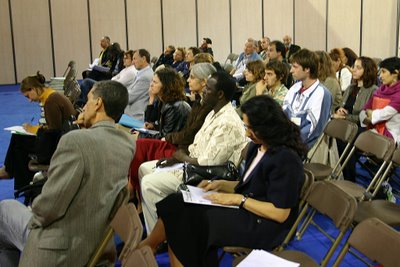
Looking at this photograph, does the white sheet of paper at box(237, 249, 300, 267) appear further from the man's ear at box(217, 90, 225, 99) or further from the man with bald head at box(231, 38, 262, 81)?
the man with bald head at box(231, 38, 262, 81)

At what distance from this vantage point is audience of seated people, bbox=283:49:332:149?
4.30 meters

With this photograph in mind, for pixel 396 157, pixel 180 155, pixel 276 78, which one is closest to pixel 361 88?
pixel 276 78

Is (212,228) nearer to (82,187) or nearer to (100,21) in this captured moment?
(82,187)

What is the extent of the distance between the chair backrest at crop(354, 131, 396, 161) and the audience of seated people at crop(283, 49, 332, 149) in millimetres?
467

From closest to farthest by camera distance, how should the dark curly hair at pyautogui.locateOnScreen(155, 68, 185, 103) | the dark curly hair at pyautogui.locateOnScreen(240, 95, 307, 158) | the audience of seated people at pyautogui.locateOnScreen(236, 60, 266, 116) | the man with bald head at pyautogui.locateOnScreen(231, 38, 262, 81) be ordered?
the dark curly hair at pyautogui.locateOnScreen(240, 95, 307, 158) < the dark curly hair at pyautogui.locateOnScreen(155, 68, 185, 103) < the audience of seated people at pyautogui.locateOnScreen(236, 60, 266, 116) < the man with bald head at pyautogui.locateOnScreen(231, 38, 262, 81)

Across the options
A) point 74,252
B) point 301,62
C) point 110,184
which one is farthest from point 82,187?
point 301,62

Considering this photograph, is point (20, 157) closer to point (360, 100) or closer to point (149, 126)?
point (149, 126)

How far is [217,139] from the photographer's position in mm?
3486

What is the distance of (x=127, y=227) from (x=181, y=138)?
6.04 ft

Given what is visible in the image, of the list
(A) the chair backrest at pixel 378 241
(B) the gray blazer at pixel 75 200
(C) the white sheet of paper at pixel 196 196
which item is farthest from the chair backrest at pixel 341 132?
(B) the gray blazer at pixel 75 200

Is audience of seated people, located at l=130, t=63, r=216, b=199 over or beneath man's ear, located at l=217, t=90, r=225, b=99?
beneath

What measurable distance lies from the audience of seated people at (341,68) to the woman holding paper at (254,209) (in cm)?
445

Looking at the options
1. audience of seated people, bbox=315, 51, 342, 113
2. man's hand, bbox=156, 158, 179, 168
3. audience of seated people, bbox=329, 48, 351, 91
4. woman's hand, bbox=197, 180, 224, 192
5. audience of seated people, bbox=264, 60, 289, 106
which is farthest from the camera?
audience of seated people, bbox=329, 48, 351, 91

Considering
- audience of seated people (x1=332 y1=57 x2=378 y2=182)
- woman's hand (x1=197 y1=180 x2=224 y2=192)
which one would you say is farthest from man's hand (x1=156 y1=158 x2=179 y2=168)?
audience of seated people (x1=332 y1=57 x2=378 y2=182)
